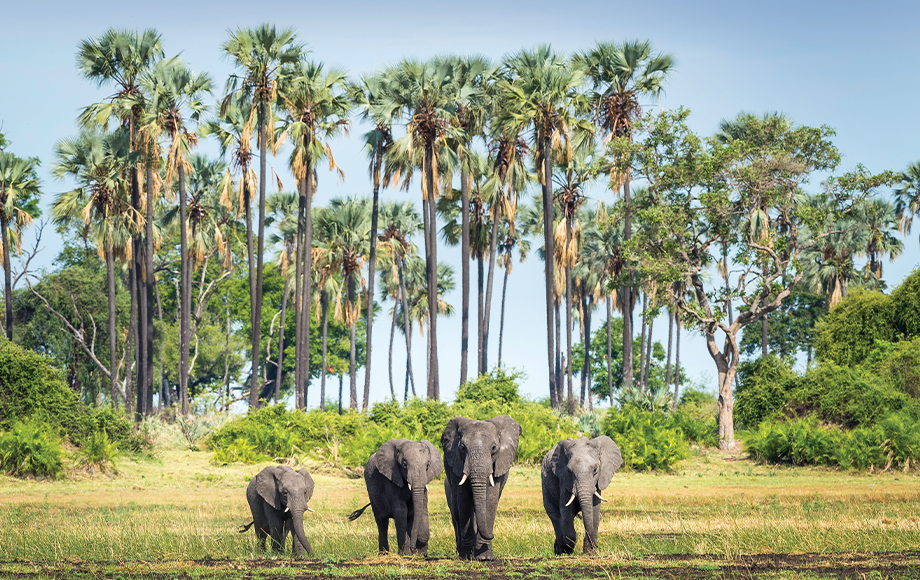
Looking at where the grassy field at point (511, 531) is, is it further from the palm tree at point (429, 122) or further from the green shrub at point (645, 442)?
the palm tree at point (429, 122)

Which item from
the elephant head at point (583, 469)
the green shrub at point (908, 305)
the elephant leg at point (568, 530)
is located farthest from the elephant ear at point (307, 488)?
the green shrub at point (908, 305)

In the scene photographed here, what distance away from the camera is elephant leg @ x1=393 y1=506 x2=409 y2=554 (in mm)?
13188

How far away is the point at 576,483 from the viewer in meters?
12.2

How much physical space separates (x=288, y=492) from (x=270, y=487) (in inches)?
19.5

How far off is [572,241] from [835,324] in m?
12.6

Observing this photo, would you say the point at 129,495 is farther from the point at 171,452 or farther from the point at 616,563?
the point at 616,563

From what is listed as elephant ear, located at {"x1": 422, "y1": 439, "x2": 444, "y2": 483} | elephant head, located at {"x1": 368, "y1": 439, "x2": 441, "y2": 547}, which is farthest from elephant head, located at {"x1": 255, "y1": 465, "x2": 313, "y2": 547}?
elephant ear, located at {"x1": 422, "y1": 439, "x2": 444, "y2": 483}

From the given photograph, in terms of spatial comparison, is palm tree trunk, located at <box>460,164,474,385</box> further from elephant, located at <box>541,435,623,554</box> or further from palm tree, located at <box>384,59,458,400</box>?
elephant, located at <box>541,435,623,554</box>

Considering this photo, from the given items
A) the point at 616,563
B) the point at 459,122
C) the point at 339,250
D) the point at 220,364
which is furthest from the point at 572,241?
the point at 616,563

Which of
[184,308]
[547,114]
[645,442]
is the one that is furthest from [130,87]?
[645,442]

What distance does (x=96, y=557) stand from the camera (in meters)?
13.0

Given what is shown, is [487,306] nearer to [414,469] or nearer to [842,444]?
[842,444]

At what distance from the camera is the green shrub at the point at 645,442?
29.9 metres

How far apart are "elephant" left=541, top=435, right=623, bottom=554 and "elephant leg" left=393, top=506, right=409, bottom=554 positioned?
6.71 feet
